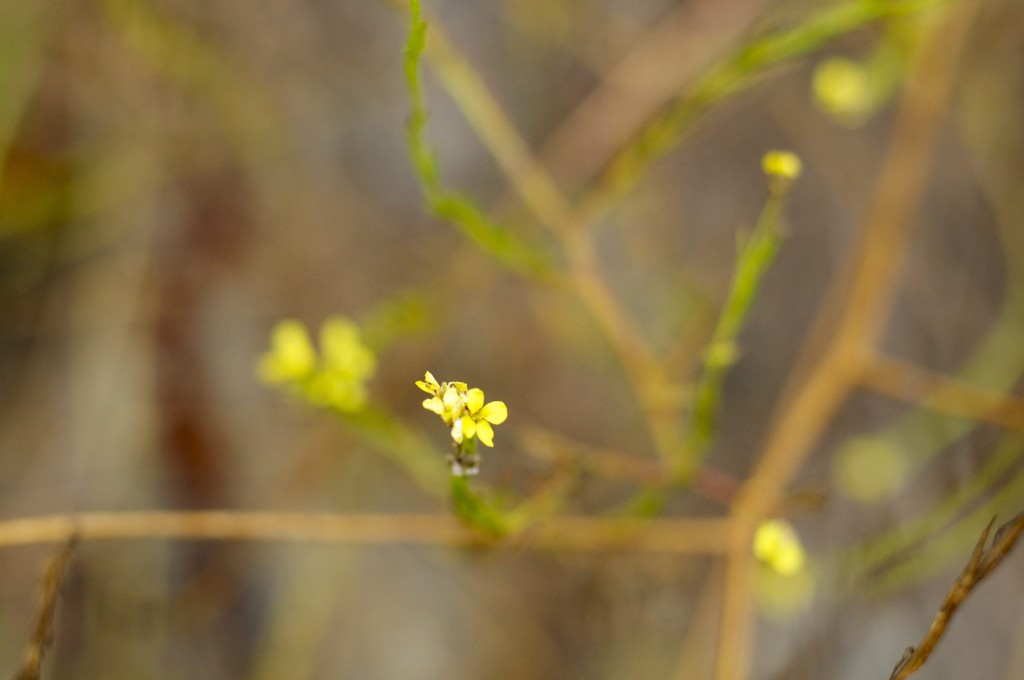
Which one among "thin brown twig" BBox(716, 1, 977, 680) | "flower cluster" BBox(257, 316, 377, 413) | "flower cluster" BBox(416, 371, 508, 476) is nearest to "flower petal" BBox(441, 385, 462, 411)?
"flower cluster" BBox(416, 371, 508, 476)

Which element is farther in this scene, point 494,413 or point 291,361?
point 291,361

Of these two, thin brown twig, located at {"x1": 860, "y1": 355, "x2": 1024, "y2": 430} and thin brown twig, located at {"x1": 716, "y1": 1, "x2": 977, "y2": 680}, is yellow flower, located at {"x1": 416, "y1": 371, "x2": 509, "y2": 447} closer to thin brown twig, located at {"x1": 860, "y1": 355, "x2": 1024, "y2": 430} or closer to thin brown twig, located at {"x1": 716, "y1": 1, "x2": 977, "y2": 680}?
thin brown twig, located at {"x1": 716, "y1": 1, "x2": 977, "y2": 680}

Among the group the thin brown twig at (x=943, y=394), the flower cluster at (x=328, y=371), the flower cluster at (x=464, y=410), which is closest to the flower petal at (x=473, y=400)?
the flower cluster at (x=464, y=410)

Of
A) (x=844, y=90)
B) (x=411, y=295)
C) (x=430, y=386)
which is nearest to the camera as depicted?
(x=430, y=386)

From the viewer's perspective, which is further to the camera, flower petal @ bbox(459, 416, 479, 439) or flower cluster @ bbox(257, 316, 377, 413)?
flower cluster @ bbox(257, 316, 377, 413)

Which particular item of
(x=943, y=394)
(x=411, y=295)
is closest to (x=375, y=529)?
(x=411, y=295)

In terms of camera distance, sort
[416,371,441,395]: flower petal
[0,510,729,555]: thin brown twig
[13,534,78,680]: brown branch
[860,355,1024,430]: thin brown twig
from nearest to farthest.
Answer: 1. [416,371,441,395]: flower petal
2. [13,534,78,680]: brown branch
3. [0,510,729,555]: thin brown twig
4. [860,355,1024,430]: thin brown twig

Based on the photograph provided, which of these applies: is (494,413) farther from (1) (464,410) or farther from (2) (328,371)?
(2) (328,371)
